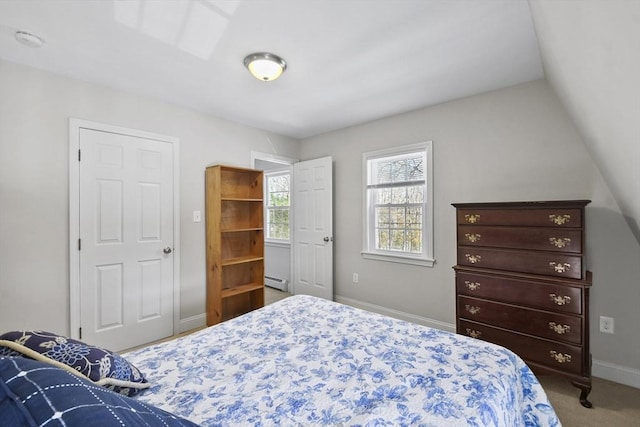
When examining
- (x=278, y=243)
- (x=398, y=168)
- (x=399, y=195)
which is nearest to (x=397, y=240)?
(x=399, y=195)

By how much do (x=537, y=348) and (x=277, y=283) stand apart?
3679 millimetres

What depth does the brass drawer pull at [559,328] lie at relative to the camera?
1961mm

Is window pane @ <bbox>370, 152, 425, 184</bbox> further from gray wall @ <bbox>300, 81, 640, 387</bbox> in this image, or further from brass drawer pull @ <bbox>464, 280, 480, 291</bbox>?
brass drawer pull @ <bbox>464, 280, 480, 291</bbox>

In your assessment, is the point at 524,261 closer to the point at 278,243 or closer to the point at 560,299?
the point at 560,299

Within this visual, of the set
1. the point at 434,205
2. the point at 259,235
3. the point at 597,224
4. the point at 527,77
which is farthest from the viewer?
the point at 259,235

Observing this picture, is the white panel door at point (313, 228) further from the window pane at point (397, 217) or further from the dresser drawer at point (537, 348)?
the dresser drawer at point (537, 348)

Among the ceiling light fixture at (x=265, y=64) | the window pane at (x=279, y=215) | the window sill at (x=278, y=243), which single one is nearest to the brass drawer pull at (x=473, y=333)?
the ceiling light fixture at (x=265, y=64)

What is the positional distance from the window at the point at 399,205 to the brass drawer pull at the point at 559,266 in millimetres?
1183

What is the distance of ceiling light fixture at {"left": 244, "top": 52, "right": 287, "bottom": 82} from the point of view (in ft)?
6.89

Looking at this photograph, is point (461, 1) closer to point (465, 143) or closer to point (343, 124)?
point (465, 143)

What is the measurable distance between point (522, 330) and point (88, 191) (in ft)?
12.5

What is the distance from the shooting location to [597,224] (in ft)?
7.41

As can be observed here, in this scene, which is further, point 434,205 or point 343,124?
point 343,124

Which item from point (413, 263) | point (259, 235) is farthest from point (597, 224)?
point (259, 235)
